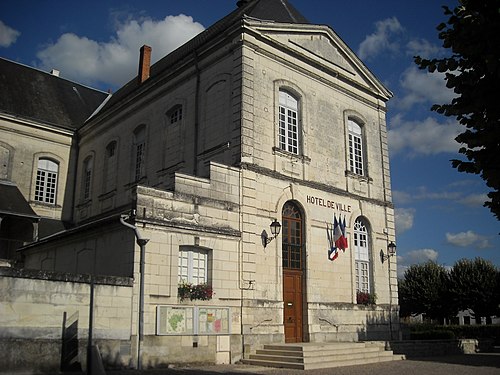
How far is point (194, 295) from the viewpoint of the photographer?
12.7m

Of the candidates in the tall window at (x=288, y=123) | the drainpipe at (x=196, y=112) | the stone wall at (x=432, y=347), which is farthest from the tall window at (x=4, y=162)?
the stone wall at (x=432, y=347)

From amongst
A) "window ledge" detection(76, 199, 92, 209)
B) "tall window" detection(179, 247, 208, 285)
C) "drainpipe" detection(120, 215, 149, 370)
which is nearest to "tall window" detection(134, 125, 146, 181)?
"window ledge" detection(76, 199, 92, 209)

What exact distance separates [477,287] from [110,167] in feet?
66.2

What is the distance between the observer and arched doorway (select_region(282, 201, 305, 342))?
596 inches

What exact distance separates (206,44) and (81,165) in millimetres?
10285

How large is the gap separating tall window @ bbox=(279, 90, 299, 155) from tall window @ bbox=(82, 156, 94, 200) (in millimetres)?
10361

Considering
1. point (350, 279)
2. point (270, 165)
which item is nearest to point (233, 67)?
point (270, 165)

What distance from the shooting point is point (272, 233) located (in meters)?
14.9

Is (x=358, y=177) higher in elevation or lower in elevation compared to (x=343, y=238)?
higher

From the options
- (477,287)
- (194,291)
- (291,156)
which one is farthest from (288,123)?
(477,287)

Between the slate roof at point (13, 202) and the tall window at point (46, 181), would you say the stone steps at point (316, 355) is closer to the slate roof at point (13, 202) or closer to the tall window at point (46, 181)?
the slate roof at point (13, 202)

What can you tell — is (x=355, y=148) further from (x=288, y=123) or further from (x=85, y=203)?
(x=85, y=203)

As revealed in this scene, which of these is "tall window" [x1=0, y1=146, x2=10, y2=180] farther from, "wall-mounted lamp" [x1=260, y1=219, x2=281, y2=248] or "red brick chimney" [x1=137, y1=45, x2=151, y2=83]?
"wall-mounted lamp" [x1=260, y1=219, x2=281, y2=248]

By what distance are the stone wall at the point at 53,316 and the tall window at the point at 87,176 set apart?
1256 cm
